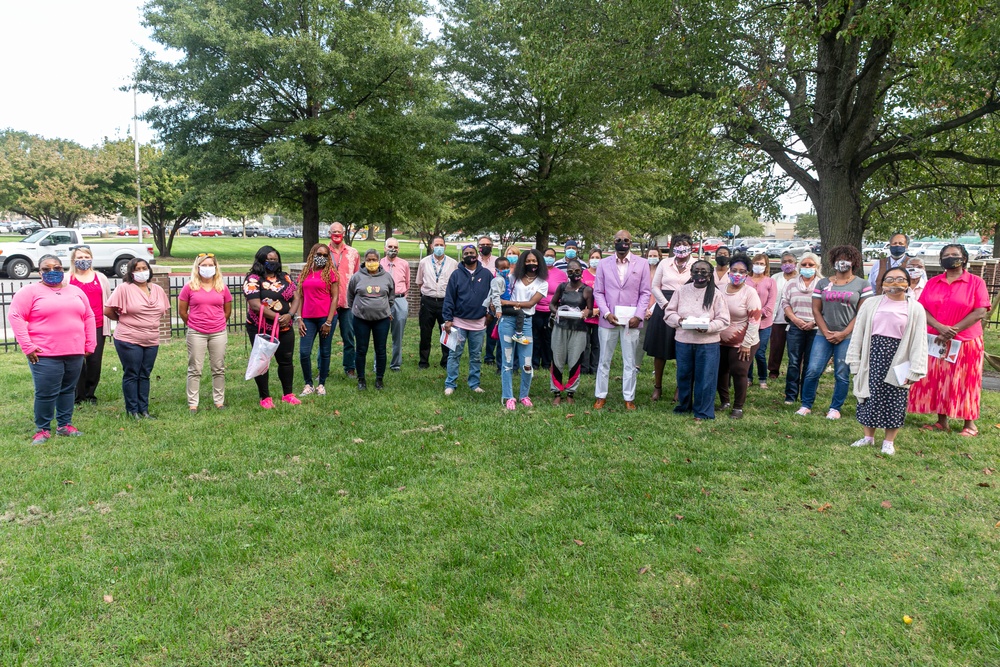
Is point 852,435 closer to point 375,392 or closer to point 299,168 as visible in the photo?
point 375,392

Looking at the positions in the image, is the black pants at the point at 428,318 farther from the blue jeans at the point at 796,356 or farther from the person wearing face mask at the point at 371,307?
the blue jeans at the point at 796,356

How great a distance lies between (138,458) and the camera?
225 inches

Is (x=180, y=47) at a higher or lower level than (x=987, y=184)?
higher

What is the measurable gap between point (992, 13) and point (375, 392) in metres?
9.76

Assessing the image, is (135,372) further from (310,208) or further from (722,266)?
(310,208)

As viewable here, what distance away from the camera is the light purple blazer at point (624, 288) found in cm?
748

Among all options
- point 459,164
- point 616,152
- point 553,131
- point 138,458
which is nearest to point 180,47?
point 459,164

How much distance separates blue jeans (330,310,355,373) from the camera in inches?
353

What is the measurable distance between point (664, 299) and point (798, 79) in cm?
851

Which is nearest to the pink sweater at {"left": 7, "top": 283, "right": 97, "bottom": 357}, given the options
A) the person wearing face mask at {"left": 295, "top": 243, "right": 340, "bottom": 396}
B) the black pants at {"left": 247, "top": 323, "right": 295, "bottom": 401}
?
the black pants at {"left": 247, "top": 323, "right": 295, "bottom": 401}

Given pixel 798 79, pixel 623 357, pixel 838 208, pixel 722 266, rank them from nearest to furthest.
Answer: pixel 623 357
pixel 722 266
pixel 838 208
pixel 798 79

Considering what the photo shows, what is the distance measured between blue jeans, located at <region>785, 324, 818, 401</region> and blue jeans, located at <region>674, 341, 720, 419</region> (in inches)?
51.0

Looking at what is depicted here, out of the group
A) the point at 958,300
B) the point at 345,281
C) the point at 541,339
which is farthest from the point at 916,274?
the point at 345,281

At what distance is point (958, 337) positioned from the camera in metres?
6.75
